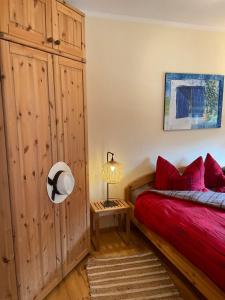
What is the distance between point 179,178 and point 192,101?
1064 mm

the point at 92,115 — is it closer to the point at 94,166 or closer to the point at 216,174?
the point at 94,166

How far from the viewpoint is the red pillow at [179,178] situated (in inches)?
110

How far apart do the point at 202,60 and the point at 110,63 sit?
1281mm

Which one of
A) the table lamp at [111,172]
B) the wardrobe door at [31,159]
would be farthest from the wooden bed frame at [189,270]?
the wardrobe door at [31,159]

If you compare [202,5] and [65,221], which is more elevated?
[202,5]

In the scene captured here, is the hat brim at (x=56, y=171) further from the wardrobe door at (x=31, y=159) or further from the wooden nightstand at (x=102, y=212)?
the wooden nightstand at (x=102, y=212)

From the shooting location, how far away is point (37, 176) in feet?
5.91

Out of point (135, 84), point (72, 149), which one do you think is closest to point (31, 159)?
point (72, 149)

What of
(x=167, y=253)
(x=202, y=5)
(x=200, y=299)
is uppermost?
(x=202, y=5)

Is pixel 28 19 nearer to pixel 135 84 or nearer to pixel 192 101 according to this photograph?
pixel 135 84

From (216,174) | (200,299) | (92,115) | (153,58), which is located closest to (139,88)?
(153,58)

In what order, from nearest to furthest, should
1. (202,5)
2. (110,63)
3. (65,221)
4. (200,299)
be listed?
(200,299) → (65,221) → (202,5) → (110,63)

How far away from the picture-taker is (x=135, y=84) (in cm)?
292

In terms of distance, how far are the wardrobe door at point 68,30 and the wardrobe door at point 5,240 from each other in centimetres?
84
